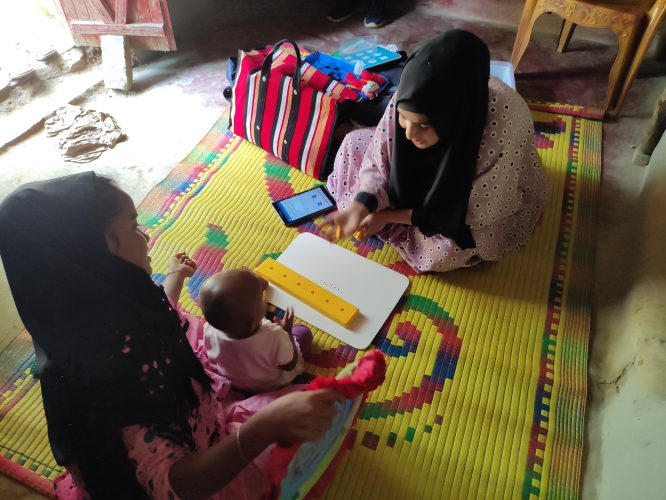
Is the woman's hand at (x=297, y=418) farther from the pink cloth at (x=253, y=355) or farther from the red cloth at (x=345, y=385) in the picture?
the pink cloth at (x=253, y=355)

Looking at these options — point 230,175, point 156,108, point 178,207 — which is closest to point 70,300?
point 178,207

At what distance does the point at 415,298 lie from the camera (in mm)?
1462

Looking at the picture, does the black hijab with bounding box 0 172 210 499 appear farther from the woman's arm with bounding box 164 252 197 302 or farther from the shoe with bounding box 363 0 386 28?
the shoe with bounding box 363 0 386 28

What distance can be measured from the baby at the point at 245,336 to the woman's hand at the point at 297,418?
30 cm

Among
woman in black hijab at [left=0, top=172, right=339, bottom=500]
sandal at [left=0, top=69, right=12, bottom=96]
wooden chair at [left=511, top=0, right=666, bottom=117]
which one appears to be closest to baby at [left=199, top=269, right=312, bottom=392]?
woman in black hijab at [left=0, top=172, right=339, bottom=500]

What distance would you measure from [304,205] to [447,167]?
24.3 inches

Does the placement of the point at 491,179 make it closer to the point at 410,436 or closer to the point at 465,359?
the point at 465,359

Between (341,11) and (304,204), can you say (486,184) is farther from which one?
(341,11)

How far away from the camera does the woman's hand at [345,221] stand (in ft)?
4.30

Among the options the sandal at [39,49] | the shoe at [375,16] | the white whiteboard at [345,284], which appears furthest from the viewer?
the shoe at [375,16]

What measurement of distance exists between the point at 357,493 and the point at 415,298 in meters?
0.59

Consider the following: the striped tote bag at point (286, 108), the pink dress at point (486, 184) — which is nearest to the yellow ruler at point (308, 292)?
the pink dress at point (486, 184)

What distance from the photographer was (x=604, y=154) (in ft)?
6.32

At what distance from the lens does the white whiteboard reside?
1374mm
